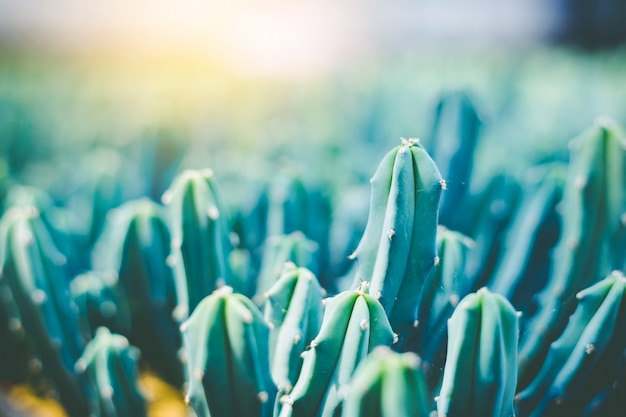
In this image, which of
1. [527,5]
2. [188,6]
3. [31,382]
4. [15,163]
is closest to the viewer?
[31,382]

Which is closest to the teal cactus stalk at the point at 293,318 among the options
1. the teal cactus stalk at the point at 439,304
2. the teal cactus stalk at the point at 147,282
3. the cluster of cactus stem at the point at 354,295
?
the cluster of cactus stem at the point at 354,295

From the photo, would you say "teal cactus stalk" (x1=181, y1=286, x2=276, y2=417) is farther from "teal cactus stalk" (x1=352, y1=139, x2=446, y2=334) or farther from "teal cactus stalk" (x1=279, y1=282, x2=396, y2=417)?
"teal cactus stalk" (x1=352, y1=139, x2=446, y2=334)

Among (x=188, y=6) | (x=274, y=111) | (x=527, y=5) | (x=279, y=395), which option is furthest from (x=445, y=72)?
(x=527, y=5)

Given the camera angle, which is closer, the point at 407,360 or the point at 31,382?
the point at 407,360

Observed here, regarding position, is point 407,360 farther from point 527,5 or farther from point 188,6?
point 527,5

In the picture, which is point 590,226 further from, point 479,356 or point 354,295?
point 354,295

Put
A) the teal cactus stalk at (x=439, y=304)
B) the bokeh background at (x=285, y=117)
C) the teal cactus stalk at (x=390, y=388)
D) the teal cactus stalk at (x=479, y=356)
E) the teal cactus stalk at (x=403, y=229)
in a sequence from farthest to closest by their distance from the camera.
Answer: the bokeh background at (x=285, y=117) < the teal cactus stalk at (x=439, y=304) < the teal cactus stalk at (x=403, y=229) < the teal cactus stalk at (x=479, y=356) < the teal cactus stalk at (x=390, y=388)

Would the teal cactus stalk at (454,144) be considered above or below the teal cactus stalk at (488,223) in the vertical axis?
above

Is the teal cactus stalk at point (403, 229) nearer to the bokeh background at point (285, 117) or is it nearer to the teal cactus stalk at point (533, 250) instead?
the teal cactus stalk at point (533, 250)
